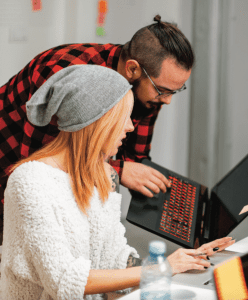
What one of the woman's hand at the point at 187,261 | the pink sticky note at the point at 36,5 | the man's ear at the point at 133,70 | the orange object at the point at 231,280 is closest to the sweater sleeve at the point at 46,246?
the woman's hand at the point at 187,261

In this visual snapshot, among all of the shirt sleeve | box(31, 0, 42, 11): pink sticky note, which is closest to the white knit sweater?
the shirt sleeve

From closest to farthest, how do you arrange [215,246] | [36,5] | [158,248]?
[158,248], [215,246], [36,5]

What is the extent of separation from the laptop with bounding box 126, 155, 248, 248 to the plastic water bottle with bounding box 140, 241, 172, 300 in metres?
0.26

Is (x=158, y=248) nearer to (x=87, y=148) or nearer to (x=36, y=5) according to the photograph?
(x=87, y=148)

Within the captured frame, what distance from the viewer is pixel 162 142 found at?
254 cm

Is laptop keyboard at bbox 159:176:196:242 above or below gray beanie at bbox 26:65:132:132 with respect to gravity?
below

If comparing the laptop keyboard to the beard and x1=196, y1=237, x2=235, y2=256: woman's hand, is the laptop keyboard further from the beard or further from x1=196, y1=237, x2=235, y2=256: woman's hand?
the beard

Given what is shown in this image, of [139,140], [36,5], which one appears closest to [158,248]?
[139,140]

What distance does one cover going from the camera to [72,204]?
87 centimetres

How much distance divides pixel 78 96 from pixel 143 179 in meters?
0.49

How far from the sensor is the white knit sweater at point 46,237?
75 cm

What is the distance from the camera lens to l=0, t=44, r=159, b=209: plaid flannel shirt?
46.5 inches

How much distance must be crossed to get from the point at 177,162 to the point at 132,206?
155 cm

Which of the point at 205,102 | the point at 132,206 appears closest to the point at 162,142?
the point at 205,102
